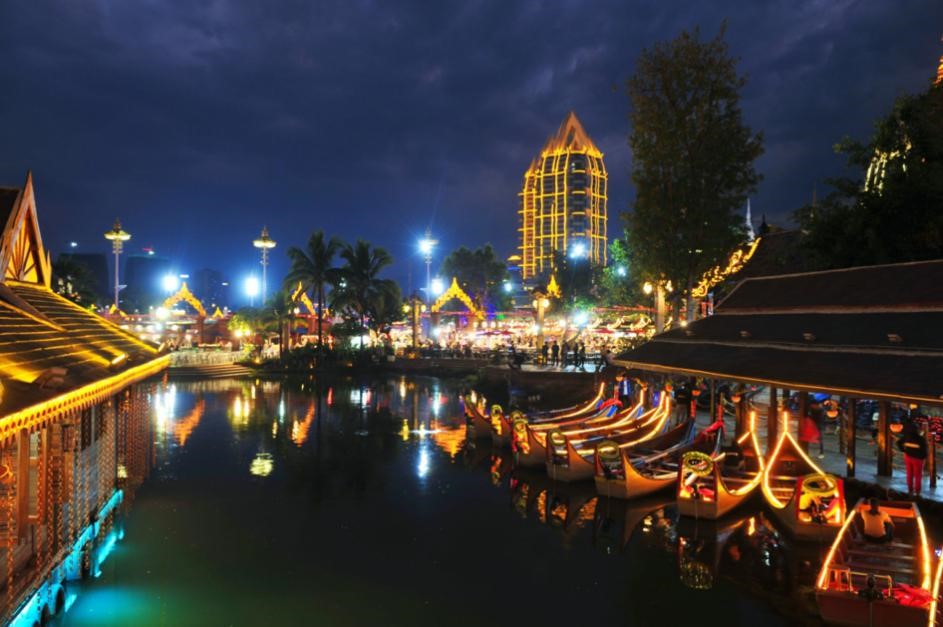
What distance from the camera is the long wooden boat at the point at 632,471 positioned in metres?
16.3

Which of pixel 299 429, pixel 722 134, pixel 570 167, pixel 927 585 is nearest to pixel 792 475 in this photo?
pixel 927 585

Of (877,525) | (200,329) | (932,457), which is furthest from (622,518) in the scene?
(200,329)

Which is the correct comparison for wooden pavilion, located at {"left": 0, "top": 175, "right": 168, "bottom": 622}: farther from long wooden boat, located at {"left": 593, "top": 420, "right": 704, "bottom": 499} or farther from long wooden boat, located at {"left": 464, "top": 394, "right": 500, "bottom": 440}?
long wooden boat, located at {"left": 464, "top": 394, "right": 500, "bottom": 440}

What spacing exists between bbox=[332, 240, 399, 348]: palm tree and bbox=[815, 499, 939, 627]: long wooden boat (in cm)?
4586

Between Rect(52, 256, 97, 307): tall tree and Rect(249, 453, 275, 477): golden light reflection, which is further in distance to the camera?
Rect(52, 256, 97, 307): tall tree

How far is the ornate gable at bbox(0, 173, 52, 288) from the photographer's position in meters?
10.5

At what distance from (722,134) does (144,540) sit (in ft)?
80.8

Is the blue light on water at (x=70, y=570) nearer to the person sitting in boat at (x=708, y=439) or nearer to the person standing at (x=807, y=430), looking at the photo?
the person sitting in boat at (x=708, y=439)

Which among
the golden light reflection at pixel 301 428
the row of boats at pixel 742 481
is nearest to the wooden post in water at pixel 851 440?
the row of boats at pixel 742 481

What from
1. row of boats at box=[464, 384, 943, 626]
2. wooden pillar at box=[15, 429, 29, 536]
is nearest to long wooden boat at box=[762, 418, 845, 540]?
row of boats at box=[464, 384, 943, 626]

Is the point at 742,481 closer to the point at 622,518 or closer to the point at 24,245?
the point at 622,518

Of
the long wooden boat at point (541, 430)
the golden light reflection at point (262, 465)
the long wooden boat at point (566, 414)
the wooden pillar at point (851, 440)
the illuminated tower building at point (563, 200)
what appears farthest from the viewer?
the illuminated tower building at point (563, 200)

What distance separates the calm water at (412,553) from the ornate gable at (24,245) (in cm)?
564

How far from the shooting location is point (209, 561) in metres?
12.1
